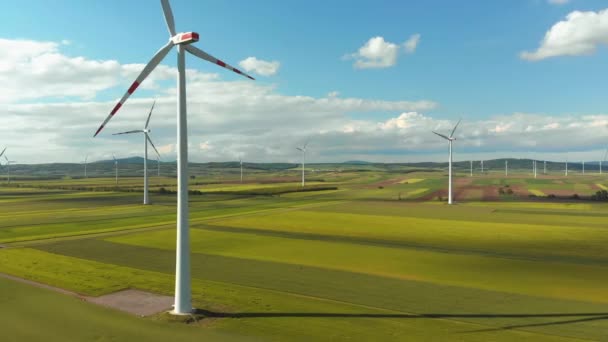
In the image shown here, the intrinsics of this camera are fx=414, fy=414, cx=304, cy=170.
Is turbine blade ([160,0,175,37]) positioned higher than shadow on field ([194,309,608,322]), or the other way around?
turbine blade ([160,0,175,37])

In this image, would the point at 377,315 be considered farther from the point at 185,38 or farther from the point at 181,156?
the point at 185,38

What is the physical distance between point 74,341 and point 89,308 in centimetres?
508

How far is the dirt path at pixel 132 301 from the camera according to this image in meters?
25.5

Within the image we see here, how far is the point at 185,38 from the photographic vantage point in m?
25.0

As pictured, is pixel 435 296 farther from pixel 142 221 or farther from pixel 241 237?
pixel 142 221

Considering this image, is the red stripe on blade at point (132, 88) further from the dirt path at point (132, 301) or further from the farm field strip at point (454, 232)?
the farm field strip at point (454, 232)

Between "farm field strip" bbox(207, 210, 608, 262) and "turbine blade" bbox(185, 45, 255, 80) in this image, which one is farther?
"farm field strip" bbox(207, 210, 608, 262)

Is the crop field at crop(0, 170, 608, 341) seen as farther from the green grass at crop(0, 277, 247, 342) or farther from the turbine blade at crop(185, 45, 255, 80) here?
the turbine blade at crop(185, 45, 255, 80)

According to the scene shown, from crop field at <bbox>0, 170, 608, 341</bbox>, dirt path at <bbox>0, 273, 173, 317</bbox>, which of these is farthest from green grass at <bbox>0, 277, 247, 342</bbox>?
dirt path at <bbox>0, 273, 173, 317</bbox>

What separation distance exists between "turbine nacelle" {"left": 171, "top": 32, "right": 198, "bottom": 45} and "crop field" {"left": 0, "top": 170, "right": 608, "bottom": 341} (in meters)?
16.4

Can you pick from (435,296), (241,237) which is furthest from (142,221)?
(435,296)

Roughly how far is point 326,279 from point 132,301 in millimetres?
14240

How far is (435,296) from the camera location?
28.3 m

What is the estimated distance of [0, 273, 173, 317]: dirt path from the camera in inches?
1003
